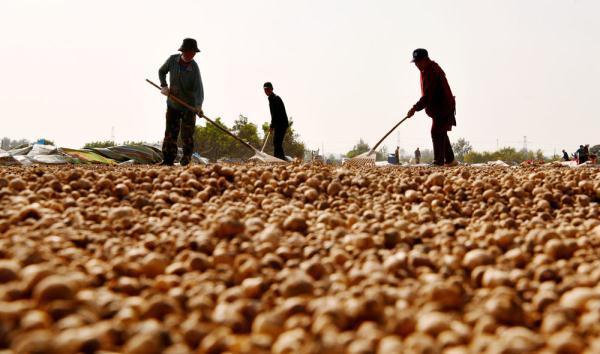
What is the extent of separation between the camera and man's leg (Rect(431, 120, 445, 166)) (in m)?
8.05

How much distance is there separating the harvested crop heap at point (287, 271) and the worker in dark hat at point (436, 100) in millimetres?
4210

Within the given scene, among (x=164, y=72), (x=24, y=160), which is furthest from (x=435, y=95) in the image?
(x=24, y=160)

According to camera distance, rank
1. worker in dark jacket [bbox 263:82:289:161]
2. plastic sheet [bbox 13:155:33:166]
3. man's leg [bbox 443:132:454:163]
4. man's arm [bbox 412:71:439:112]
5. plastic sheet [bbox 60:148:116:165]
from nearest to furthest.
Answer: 1. man's arm [bbox 412:71:439:112]
2. man's leg [bbox 443:132:454:163]
3. worker in dark jacket [bbox 263:82:289:161]
4. plastic sheet [bbox 13:155:33:166]
5. plastic sheet [bbox 60:148:116:165]

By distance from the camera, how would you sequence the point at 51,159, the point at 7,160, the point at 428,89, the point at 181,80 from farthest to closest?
the point at 51,159, the point at 7,160, the point at 428,89, the point at 181,80

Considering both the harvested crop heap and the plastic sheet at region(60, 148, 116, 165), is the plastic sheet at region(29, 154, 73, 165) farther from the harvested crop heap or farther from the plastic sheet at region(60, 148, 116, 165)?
the harvested crop heap

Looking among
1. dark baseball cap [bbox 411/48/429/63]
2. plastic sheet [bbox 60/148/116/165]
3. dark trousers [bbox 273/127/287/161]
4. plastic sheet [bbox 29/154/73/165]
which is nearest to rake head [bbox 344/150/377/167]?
dark baseball cap [bbox 411/48/429/63]

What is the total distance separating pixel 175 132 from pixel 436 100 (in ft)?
12.8

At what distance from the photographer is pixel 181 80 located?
7414 mm

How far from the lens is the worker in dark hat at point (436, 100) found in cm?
803

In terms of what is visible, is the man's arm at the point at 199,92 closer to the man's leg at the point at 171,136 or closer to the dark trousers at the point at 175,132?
the dark trousers at the point at 175,132

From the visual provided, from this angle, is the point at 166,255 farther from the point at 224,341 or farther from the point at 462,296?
the point at 462,296

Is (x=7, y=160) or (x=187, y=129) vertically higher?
(x=187, y=129)

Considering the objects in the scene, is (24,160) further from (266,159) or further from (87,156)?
(266,159)

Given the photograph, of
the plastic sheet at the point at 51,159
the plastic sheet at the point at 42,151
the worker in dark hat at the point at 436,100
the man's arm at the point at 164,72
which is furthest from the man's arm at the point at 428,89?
the plastic sheet at the point at 42,151
